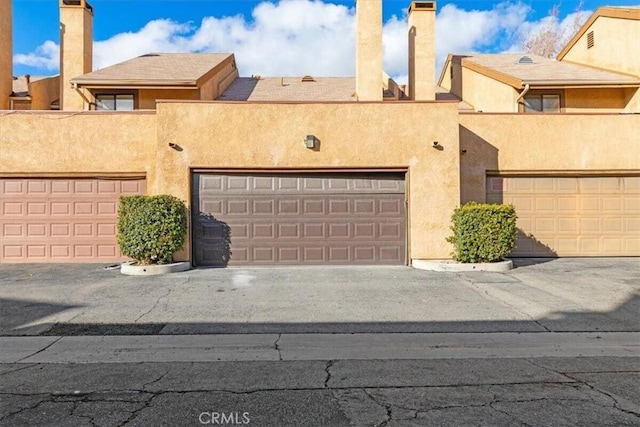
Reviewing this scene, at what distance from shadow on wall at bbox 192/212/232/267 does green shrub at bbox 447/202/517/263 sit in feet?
19.5

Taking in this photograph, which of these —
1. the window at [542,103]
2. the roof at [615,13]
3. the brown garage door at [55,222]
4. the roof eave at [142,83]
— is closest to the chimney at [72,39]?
the roof eave at [142,83]

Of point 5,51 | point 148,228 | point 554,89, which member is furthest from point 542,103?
point 5,51

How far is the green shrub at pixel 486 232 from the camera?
10.7 metres

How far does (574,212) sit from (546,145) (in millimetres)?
2084

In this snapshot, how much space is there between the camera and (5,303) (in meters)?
7.88

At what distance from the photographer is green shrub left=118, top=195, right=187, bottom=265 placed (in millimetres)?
10508

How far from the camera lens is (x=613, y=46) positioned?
653 inches

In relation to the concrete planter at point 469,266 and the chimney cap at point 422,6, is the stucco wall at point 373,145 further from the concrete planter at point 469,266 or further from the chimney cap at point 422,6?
the chimney cap at point 422,6

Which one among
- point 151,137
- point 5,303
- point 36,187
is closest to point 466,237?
point 151,137

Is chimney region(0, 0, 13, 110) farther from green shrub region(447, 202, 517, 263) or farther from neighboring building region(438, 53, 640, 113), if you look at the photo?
neighboring building region(438, 53, 640, 113)

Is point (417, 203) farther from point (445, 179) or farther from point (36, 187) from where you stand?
point (36, 187)

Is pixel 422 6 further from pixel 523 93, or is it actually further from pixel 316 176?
pixel 316 176

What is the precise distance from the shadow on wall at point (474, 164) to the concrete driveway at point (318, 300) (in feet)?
8.08

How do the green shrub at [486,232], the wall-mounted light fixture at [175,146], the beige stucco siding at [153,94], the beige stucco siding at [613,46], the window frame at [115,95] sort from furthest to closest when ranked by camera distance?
1. the beige stucco siding at [613,46]
2. the window frame at [115,95]
3. the beige stucco siding at [153,94]
4. the wall-mounted light fixture at [175,146]
5. the green shrub at [486,232]
